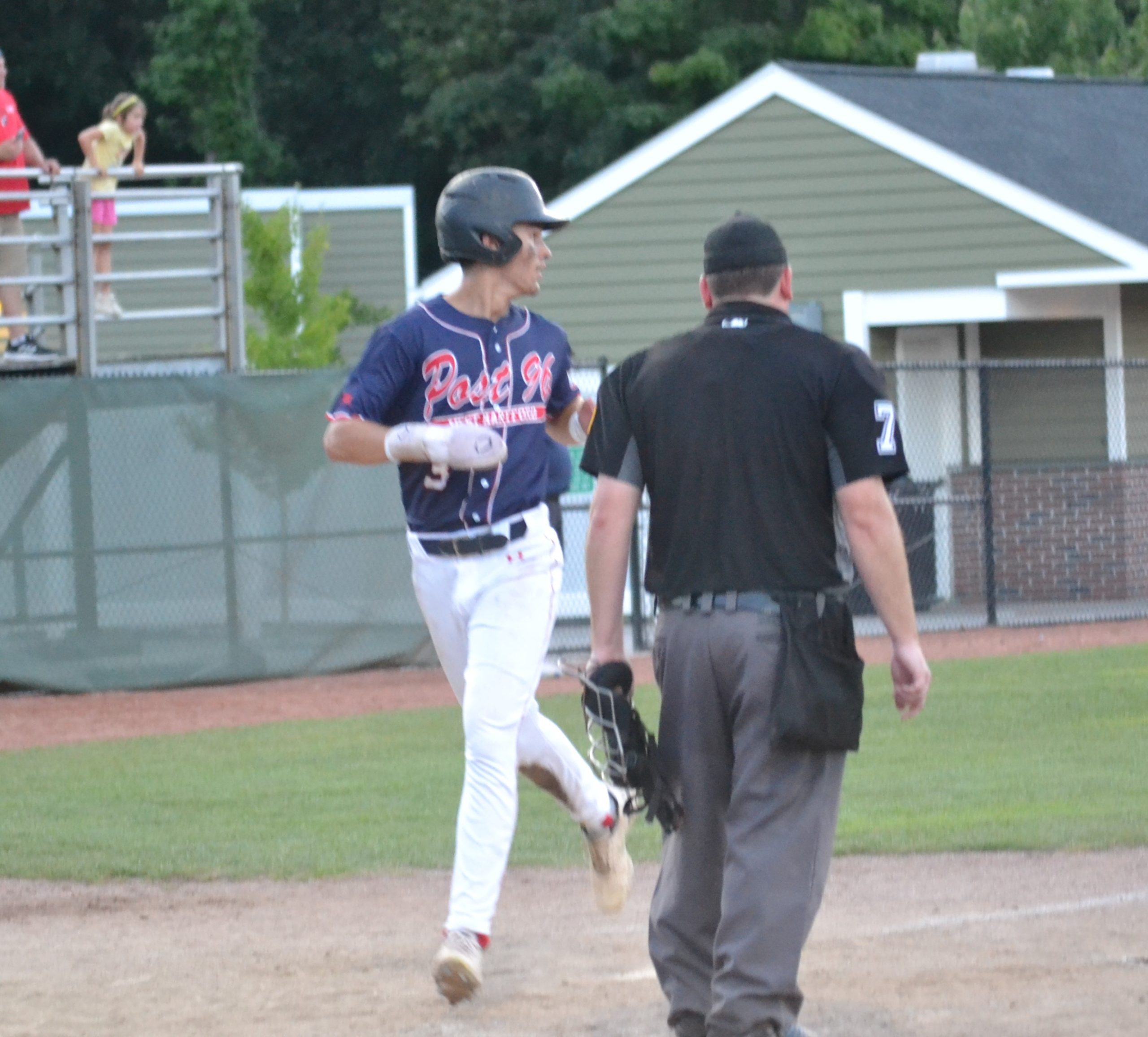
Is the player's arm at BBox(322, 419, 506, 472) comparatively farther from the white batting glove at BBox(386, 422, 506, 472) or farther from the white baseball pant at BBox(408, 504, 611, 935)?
the white baseball pant at BBox(408, 504, 611, 935)

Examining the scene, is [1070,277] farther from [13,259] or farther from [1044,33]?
[1044,33]

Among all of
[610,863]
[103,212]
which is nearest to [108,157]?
[103,212]

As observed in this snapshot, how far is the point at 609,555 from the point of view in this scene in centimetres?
472

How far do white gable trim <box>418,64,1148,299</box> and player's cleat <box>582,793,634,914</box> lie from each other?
1257 centimetres

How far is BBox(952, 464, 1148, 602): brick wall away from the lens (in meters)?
19.0

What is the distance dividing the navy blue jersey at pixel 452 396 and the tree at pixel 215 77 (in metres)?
28.7

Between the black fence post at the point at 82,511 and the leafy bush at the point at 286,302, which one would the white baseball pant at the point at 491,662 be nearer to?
the black fence post at the point at 82,511

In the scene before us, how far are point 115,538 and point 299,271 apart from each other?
8251 millimetres

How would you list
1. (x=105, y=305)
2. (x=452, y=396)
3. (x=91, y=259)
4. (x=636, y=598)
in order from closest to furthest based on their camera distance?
(x=452, y=396)
(x=91, y=259)
(x=105, y=305)
(x=636, y=598)

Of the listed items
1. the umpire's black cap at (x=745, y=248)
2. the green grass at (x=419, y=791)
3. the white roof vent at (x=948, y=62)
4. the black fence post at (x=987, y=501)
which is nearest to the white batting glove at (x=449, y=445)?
the umpire's black cap at (x=745, y=248)

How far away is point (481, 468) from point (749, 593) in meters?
1.09

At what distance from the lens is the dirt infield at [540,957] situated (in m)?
5.14

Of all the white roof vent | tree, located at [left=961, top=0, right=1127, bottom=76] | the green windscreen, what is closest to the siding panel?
the white roof vent

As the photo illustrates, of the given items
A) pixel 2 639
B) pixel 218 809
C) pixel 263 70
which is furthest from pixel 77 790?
pixel 263 70
